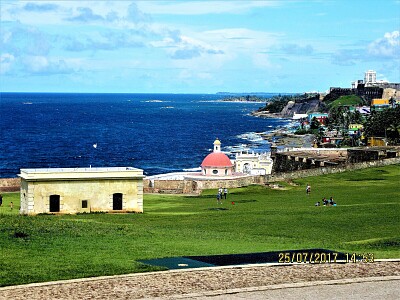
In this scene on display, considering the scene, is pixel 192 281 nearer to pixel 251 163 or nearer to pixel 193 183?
pixel 193 183

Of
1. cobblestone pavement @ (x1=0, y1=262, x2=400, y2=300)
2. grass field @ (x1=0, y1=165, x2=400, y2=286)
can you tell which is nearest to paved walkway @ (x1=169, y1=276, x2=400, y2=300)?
cobblestone pavement @ (x1=0, y1=262, x2=400, y2=300)

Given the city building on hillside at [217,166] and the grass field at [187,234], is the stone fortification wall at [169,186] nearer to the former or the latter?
the grass field at [187,234]

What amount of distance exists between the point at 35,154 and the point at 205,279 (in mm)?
118889

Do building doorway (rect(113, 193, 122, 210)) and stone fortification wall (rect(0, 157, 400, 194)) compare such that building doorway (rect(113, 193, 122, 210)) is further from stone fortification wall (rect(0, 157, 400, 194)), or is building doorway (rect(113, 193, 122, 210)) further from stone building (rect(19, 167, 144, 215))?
stone fortification wall (rect(0, 157, 400, 194))

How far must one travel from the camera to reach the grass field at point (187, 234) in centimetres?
2223

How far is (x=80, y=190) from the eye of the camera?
42.9 m

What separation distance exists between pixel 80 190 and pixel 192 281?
23.9 m

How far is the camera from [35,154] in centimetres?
13575

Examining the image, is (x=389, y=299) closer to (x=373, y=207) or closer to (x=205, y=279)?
(x=205, y=279)
